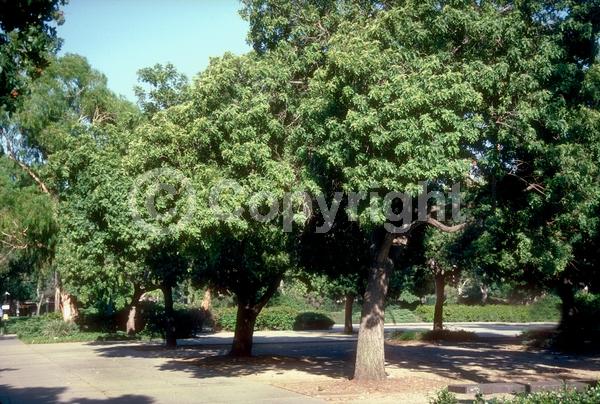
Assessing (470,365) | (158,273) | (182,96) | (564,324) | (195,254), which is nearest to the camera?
(195,254)

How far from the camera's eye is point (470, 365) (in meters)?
19.3

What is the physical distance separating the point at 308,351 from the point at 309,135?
48.3 feet

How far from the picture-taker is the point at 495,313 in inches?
2167

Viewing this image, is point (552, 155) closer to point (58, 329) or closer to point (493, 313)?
point (58, 329)

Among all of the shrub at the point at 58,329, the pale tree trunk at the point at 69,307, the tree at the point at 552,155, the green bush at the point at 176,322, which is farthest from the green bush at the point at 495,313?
the tree at the point at 552,155

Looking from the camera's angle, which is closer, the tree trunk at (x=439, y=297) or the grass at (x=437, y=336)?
the grass at (x=437, y=336)

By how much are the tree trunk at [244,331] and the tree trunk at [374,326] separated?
7.70 meters

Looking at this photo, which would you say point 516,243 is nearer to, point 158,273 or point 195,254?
point 195,254

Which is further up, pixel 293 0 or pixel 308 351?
pixel 293 0

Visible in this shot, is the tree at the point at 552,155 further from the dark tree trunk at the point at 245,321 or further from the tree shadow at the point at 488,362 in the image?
the dark tree trunk at the point at 245,321

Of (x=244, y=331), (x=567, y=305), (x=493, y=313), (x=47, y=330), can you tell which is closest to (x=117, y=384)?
(x=244, y=331)

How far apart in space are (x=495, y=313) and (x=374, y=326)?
4389cm

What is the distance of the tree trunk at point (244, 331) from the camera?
862 inches

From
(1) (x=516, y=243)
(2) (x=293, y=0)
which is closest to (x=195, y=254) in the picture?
(2) (x=293, y=0)
